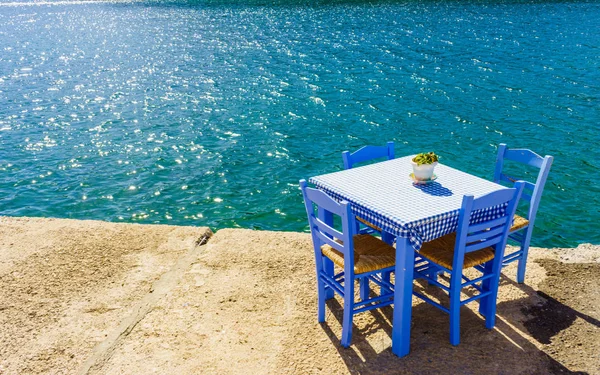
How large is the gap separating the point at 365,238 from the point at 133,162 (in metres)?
9.17

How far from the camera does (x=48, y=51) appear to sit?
3094 centimetres

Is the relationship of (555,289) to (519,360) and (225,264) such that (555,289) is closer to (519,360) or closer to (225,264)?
(519,360)

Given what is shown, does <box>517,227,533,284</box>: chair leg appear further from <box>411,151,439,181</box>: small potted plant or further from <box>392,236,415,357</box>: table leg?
<box>392,236,415,357</box>: table leg

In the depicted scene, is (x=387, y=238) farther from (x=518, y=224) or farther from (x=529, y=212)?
(x=529, y=212)

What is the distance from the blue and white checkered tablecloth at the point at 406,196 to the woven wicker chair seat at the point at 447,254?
319 millimetres

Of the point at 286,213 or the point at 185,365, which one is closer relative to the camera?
the point at 185,365

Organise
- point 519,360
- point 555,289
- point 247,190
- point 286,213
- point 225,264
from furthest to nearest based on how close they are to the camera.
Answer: point 247,190 < point 286,213 < point 225,264 < point 555,289 < point 519,360

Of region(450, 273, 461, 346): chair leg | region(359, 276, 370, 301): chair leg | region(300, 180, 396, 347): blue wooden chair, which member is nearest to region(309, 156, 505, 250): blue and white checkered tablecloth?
region(300, 180, 396, 347): blue wooden chair

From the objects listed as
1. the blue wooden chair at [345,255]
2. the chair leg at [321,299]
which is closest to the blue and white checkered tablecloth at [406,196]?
the blue wooden chair at [345,255]

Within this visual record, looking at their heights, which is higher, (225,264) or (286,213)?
(225,264)

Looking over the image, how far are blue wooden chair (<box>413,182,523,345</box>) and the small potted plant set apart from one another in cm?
68

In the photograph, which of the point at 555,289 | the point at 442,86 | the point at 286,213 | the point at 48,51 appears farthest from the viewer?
the point at 48,51

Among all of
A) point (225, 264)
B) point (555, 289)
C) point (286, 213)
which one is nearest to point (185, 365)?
point (225, 264)

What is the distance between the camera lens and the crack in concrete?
4902 mm
